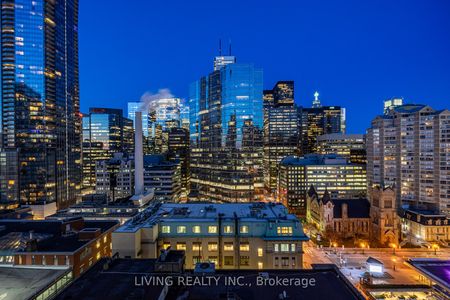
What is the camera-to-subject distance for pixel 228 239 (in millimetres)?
60844

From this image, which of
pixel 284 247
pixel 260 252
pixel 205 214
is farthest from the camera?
pixel 205 214

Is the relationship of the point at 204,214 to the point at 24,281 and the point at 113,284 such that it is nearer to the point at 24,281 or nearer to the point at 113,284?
the point at 24,281

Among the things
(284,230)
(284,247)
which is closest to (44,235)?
(284,247)

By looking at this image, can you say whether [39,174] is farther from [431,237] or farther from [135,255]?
[431,237]

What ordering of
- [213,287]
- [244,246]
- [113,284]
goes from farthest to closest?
[244,246], [113,284], [213,287]

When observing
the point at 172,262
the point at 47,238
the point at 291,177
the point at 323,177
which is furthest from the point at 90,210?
the point at 323,177

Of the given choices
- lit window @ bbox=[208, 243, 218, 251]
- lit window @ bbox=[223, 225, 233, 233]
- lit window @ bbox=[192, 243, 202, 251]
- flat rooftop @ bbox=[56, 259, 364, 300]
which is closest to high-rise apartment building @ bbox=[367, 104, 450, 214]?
lit window @ bbox=[223, 225, 233, 233]

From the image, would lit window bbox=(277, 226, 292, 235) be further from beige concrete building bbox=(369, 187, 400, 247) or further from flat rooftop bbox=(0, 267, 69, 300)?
beige concrete building bbox=(369, 187, 400, 247)

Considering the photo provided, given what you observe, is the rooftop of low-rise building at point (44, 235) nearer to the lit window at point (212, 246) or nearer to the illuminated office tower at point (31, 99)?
the lit window at point (212, 246)

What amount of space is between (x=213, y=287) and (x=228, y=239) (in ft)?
94.5

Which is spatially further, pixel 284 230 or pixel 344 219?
pixel 344 219

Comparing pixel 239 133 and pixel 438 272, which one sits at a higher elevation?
pixel 239 133

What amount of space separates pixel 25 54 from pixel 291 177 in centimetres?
16546

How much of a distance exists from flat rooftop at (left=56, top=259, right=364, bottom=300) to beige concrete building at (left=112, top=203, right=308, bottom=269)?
20.4m
